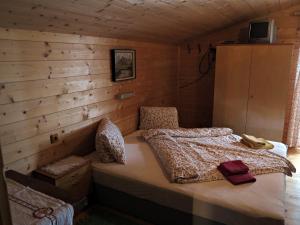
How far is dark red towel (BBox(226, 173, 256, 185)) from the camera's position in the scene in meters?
2.09

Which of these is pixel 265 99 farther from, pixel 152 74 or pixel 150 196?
pixel 150 196

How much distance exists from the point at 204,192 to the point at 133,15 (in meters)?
1.79

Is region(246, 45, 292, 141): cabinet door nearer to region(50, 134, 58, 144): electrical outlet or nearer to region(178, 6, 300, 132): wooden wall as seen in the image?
region(178, 6, 300, 132): wooden wall

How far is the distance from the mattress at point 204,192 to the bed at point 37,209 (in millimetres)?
752

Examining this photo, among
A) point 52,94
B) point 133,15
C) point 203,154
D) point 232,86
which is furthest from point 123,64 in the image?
point 232,86

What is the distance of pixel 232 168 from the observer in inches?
87.7

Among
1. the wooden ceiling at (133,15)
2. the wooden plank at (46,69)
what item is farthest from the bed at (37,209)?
the wooden ceiling at (133,15)

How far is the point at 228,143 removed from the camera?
9.64 ft

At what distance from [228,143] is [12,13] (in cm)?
249

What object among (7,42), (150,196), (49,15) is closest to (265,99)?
(150,196)

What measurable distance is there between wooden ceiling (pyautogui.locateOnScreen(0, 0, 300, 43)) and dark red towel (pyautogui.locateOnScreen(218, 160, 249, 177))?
A: 1.63 meters

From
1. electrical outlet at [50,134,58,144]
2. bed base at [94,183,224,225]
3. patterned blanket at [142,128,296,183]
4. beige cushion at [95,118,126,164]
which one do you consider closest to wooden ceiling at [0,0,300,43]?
electrical outlet at [50,134,58,144]

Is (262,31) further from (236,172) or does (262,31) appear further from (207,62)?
(236,172)

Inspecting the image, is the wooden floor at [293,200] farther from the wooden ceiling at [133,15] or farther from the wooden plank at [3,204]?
the wooden plank at [3,204]
